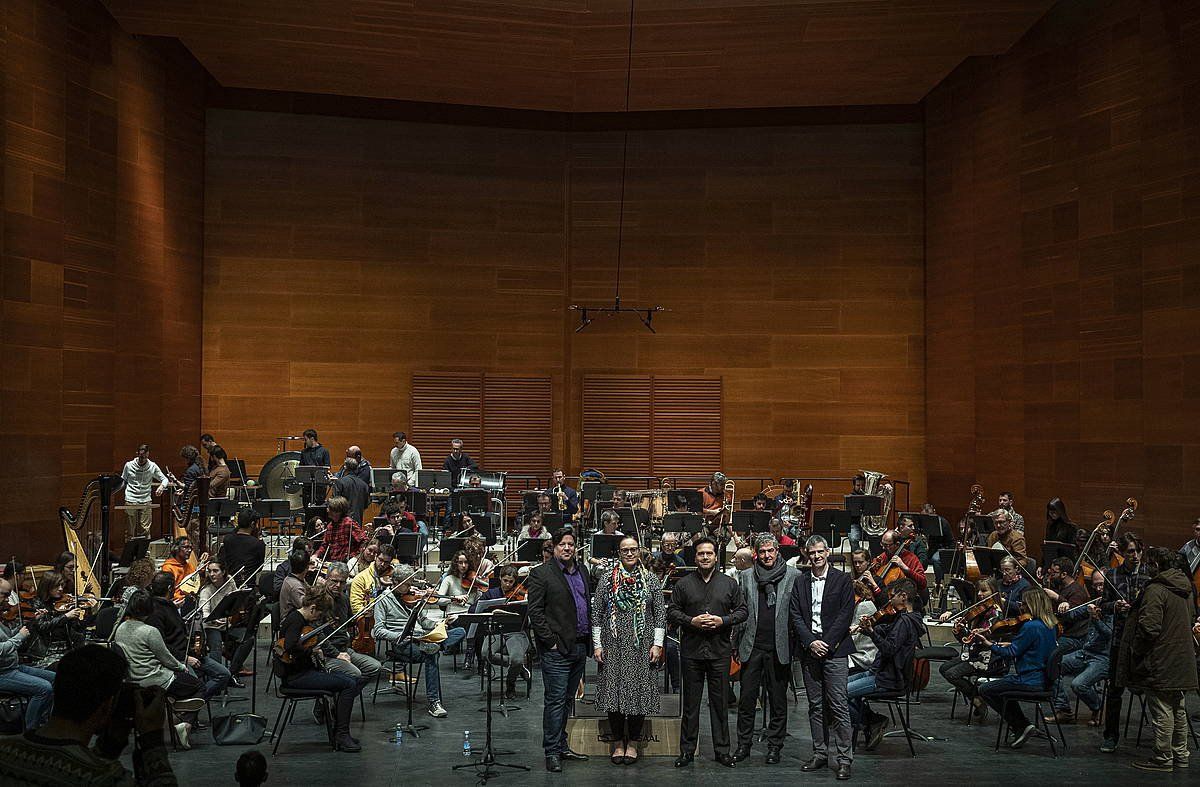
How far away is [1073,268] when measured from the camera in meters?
15.1

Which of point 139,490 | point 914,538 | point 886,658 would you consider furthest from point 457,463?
point 886,658

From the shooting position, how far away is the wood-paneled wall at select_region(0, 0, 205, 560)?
43.6 ft

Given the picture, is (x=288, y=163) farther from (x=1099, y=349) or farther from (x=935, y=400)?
(x=1099, y=349)

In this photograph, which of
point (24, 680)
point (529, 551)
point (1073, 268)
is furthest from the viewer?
point (1073, 268)

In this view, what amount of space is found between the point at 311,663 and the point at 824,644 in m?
3.78

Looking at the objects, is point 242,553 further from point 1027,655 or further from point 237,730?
point 1027,655

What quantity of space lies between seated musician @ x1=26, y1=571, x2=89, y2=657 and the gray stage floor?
4.35ft

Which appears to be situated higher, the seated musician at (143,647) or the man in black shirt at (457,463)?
the man in black shirt at (457,463)

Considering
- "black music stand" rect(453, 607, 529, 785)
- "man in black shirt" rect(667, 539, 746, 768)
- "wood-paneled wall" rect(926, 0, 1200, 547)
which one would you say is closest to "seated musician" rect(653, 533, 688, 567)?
"black music stand" rect(453, 607, 529, 785)

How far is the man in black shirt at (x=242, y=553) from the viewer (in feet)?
34.0

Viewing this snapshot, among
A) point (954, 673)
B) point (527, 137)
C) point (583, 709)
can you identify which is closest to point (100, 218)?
point (527, 137)

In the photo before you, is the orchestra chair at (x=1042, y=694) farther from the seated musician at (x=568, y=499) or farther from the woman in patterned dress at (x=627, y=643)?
the seated musician at (x=568, y=499)

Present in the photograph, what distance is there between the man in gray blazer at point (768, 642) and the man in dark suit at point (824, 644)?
0.47 feet

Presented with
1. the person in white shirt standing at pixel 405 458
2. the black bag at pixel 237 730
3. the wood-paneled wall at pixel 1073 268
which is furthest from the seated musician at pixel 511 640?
the wood-paneled wall at pixel 1073 268
